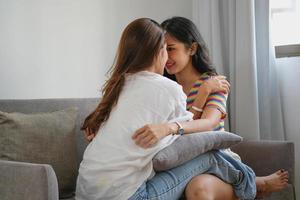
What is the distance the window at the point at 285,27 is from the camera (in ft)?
7.50

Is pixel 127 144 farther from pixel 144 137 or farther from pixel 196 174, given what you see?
pixel 196 174

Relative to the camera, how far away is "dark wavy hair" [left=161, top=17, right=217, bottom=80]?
193cm

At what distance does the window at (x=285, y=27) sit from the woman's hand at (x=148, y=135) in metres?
1.25

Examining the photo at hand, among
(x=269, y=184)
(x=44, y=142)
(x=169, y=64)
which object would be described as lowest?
(x=269, y=184)

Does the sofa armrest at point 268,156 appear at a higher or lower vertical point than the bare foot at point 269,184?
higher

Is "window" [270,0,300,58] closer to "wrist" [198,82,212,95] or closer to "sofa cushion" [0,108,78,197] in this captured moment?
"wrist" [198,82,212,95]

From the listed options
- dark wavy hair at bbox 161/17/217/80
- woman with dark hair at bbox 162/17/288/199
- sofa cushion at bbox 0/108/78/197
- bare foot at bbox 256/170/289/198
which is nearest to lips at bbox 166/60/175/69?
woman with dark hair at bbox 162/17/288/199

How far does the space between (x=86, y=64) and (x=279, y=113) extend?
45.1 inches

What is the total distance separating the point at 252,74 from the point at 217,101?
1.86 feet

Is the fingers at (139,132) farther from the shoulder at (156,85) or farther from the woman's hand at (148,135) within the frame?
the shoulder at (156,85)

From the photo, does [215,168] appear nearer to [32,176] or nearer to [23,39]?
[32,176]

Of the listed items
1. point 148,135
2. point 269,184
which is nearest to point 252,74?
point 269,184

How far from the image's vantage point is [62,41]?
2.33 m

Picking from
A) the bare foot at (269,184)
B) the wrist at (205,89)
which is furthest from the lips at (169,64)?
the bare foot at (269,184)
